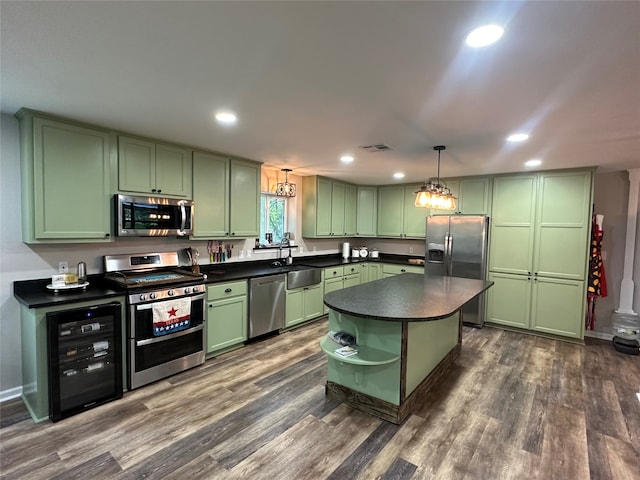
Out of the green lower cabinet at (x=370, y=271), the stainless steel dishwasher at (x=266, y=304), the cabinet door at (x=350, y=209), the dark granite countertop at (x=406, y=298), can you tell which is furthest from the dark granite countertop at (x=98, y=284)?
the dark granite countertop at (x=406, y=298)

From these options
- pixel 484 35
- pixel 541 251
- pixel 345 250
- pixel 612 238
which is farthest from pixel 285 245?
pixel 612 238

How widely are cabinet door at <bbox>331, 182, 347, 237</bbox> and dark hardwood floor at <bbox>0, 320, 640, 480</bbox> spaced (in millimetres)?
2928

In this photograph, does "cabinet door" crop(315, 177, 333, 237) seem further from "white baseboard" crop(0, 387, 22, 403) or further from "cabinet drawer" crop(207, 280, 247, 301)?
"white baseboard" crop(0, 387, 22, 403)

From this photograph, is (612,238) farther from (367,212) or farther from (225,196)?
(225,196)

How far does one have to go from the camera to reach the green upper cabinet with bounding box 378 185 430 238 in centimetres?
589

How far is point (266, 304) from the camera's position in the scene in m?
4.15

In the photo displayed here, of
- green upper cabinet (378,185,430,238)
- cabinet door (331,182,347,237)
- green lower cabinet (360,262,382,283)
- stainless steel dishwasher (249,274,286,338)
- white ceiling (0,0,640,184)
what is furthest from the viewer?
green lower cabinet (360,262,382,283)

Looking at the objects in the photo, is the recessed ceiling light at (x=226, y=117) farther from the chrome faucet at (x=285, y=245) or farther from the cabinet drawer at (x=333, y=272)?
the cabinet drawer at (x=333, y=272)

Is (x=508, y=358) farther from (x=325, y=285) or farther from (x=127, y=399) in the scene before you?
(x=127, y=399)

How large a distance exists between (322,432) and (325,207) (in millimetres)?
3793

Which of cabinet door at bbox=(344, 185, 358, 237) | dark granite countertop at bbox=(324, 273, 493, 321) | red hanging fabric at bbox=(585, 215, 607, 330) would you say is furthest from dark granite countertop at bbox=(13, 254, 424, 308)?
red hanging fabric at bbox=(585, 215, 607, 330)

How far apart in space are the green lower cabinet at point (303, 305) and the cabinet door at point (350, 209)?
63.4 inches

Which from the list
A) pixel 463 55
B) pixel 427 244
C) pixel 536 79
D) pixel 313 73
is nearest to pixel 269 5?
pixel 313 73

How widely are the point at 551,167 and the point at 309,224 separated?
11.7ft
